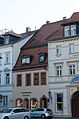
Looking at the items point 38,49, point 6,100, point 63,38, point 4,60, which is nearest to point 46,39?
point 38,49

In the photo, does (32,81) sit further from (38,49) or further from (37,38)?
(37,38)

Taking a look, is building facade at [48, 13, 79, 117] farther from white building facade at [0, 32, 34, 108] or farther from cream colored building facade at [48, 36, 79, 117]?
white building facade at [0, 32, 34, 108]

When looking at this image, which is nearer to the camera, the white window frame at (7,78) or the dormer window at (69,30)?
the dormer window at (69,30)

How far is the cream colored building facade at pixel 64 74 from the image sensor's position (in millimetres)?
39406

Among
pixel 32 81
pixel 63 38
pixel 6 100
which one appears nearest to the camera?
pixel 63 38

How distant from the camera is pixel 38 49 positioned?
45312 millimetres

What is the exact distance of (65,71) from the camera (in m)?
40.3

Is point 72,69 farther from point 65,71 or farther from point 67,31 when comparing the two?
point 67,31

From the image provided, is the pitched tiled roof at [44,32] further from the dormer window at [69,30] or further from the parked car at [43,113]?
the parked car at [43,113]

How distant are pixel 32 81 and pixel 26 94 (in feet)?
7.57

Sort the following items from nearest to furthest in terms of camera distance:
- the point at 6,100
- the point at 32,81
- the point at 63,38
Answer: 1. the point at 63,38
2. the point at 32,81
3. the point at 6,100

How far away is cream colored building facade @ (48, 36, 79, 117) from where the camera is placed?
39.4 meters

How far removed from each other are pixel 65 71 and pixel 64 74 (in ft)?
1.49

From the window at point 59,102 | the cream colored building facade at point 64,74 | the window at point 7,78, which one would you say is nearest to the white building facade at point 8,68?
the window at point 7,78
